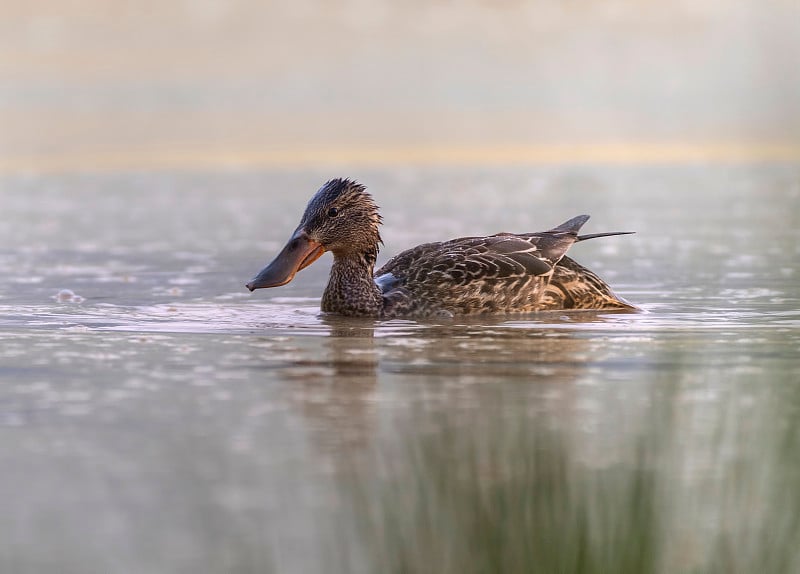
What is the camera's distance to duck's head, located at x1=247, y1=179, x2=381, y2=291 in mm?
9258

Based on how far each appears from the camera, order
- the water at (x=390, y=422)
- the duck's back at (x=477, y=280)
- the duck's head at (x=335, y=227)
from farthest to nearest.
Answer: the duck's head at (x=335, y=227) < the duck's back at (x=477, y=280) < the water at (x=390, y=422)

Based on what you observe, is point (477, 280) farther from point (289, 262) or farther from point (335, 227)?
point (289, 262)

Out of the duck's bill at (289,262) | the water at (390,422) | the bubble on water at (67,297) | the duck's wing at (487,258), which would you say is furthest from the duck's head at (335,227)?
the bubble on water at (67,297)

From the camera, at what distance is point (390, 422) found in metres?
5.31

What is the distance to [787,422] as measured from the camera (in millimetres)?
3441

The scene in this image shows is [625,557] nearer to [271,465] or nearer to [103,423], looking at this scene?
[271,465]

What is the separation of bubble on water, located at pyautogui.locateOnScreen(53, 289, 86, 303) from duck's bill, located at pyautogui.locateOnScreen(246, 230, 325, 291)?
5.63 ft

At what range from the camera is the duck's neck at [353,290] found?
30.2ft

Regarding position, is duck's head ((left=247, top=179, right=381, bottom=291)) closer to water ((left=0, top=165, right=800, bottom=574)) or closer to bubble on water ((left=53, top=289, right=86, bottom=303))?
water ((left=0, top=165, right=800, bottom=574))

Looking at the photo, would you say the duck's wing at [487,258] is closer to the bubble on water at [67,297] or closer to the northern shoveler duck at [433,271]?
the northern shoveler duck at [433,271]

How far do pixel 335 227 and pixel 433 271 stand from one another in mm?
795

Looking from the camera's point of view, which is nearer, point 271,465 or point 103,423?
point 271,465

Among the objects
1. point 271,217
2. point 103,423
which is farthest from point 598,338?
point 271,217

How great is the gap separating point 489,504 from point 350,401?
2.86m
